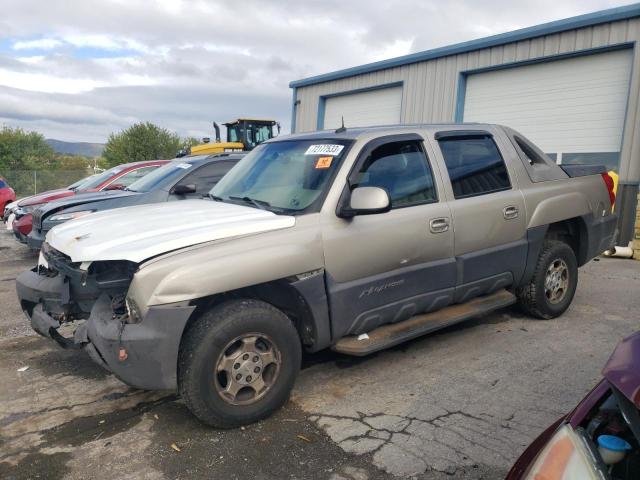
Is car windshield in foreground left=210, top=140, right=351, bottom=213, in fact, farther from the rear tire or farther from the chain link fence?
the chain link fence

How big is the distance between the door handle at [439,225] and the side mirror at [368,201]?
0.63 meters

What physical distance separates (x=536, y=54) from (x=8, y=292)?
421 inches

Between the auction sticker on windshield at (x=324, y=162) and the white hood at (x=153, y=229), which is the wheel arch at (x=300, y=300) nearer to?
the white hood at (x=153, y=229)

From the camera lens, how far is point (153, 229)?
3.23 meters

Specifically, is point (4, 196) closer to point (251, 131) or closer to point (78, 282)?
point (251, 131)

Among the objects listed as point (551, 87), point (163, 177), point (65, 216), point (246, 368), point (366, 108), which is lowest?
point (246, 368)

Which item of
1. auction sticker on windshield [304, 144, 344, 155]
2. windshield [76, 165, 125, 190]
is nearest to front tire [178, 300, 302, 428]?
auction sticker on windshield [304, 144, 344, 155]

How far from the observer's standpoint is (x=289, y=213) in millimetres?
3434

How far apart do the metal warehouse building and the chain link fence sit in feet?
62.4

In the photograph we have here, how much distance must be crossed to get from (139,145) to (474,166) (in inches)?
1648

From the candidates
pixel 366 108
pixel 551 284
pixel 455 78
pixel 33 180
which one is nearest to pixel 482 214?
pixel 551 284

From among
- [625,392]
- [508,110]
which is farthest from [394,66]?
[625,392]

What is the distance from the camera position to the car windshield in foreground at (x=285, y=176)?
141 inches

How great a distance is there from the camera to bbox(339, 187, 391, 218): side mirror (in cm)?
332
